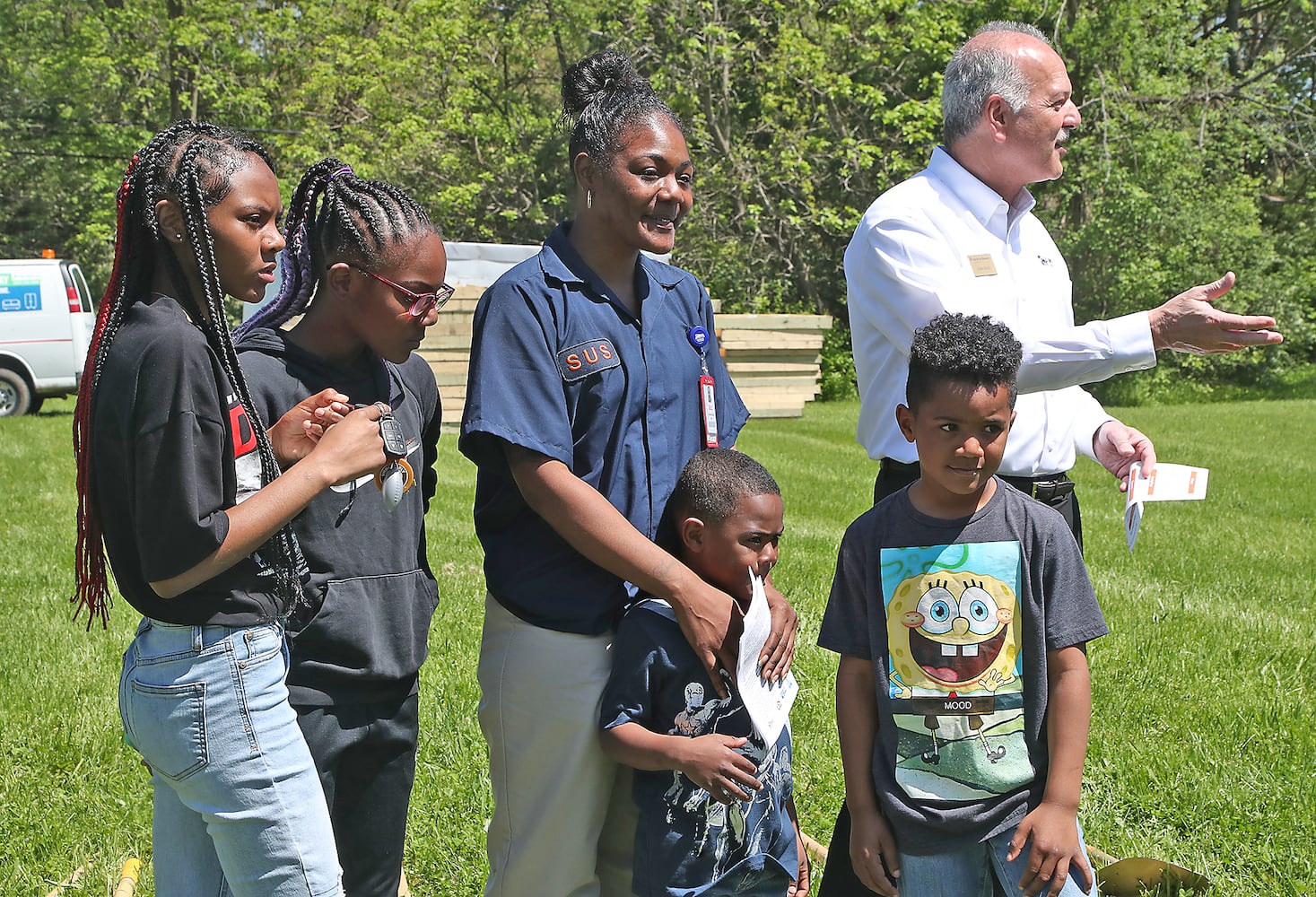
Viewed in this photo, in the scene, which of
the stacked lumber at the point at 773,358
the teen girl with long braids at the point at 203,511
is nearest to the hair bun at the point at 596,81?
the teen girl with long braids at the point at 203,511

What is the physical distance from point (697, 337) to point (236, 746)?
4.83 feet

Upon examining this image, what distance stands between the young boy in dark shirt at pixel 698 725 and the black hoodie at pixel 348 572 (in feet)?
1.70

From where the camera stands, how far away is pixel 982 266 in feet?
10.7

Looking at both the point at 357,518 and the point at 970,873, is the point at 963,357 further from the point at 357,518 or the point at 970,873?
the point at 357,518

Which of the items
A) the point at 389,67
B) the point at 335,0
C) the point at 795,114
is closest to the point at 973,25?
the point at 795,114

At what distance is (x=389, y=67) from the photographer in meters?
27.8

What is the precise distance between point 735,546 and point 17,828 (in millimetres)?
3005

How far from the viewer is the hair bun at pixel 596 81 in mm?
2826

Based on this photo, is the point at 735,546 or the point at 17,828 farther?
the point at 17,828

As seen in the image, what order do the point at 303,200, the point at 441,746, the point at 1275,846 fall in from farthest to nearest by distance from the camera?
1. the point at 441,746
2. the point at 1275,846
3. the point at 303,200

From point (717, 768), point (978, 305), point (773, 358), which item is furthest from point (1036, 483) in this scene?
point (773, 358)

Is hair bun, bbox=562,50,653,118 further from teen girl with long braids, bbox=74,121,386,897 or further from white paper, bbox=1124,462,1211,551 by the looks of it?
white paper, bbox=1124,462,1211,551

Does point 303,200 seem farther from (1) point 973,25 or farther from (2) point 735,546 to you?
(1) point 973,25

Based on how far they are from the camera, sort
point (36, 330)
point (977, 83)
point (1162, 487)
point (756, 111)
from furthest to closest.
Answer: point (756, 111), point (36, 330), point (977, 83), point (1162, 487)
